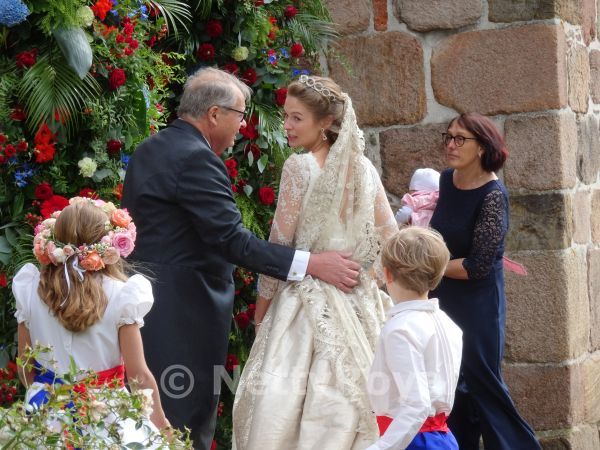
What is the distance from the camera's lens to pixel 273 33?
557 cm

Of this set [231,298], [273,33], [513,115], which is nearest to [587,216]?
[513,115]

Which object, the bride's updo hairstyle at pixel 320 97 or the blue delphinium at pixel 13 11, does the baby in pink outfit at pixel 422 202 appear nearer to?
the bride's updo hairstyle at pixel 320 97

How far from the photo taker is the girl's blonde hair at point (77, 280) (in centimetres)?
324

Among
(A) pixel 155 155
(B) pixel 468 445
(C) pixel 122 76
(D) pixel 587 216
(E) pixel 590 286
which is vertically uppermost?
(C) pixel 122 76

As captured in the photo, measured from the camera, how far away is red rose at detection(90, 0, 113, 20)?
14.0ft

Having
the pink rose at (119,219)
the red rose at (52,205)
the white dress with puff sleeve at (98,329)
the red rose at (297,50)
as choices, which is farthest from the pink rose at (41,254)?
the red rose at (297,50)

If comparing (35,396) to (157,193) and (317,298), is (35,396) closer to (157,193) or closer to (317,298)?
(157,193)

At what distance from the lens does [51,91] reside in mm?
4180

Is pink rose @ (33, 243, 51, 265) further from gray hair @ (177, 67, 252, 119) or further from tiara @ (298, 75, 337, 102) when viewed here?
tiara @ (298, 75, 337, 102)

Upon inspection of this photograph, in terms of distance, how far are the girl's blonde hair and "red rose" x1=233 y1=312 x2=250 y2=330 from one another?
2.01 metres

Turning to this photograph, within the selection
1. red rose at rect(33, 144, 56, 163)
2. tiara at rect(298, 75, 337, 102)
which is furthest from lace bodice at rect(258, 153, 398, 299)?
red rose at rect(33, 144, 56, 163)

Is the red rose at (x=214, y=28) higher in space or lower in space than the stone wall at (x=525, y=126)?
higher

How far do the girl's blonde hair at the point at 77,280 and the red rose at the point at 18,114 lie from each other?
95 centimetres

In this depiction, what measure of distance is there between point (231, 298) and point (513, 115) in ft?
6.17
